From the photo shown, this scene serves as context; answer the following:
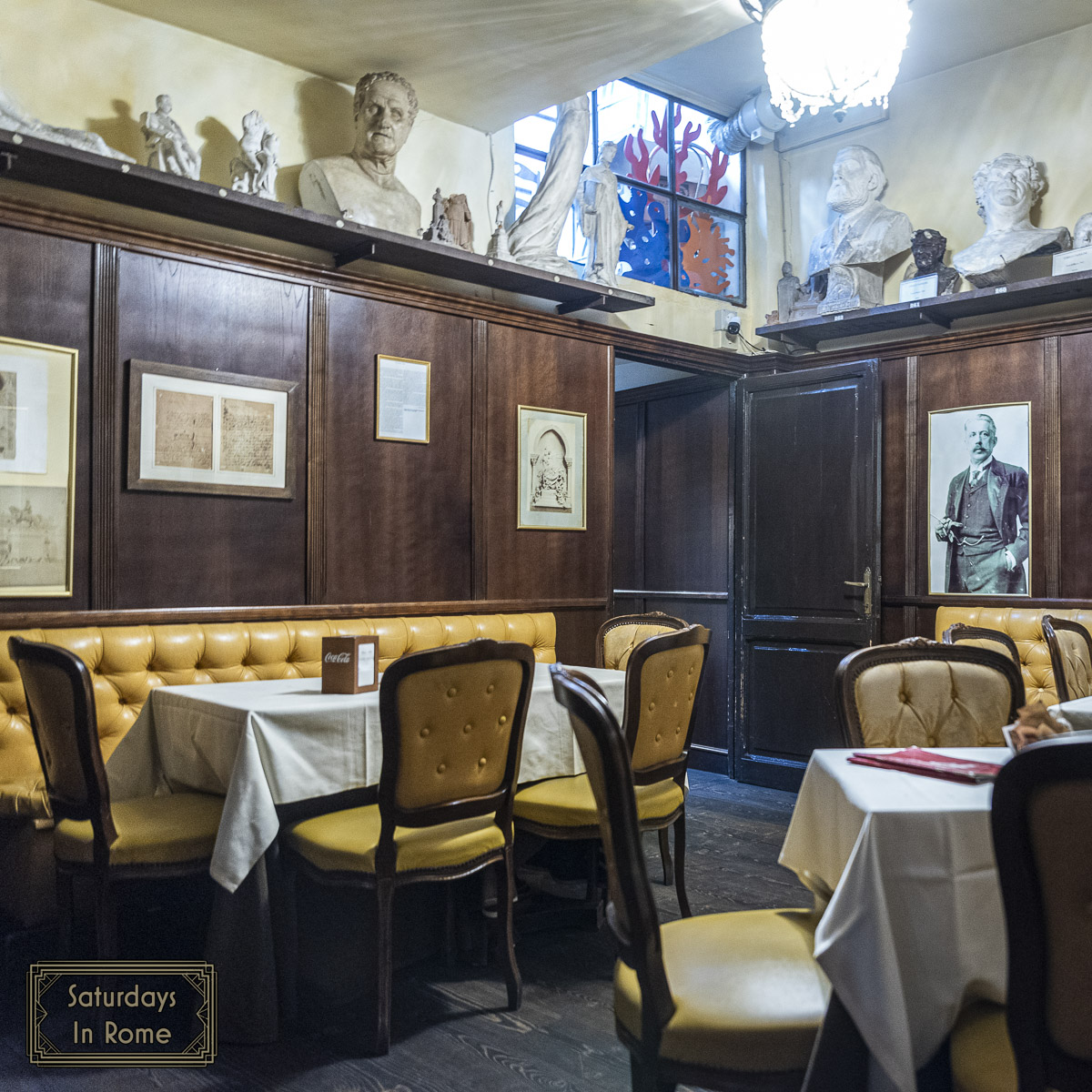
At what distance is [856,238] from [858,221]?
0.13m

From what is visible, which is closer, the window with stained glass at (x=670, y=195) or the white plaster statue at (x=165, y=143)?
the white plaster statue at (x=165, y=143)

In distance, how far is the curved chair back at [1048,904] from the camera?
3.92 feet

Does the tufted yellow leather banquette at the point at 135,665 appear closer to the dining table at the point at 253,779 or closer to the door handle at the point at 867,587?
the dining table at the point at 253,779

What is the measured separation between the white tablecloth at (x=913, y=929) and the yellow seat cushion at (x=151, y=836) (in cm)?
177

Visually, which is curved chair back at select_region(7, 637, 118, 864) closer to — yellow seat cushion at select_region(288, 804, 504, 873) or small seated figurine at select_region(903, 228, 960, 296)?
yellow seat cushion at select_region(288, 804, 504, 873)

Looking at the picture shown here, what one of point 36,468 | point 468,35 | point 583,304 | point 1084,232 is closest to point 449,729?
point 36,468

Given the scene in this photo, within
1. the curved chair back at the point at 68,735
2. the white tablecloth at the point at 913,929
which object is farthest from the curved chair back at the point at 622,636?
the white tablecloth at the point at 913,929

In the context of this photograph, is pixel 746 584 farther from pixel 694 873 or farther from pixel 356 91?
pixel 356 91

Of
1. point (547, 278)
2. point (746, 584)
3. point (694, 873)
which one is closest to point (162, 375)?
point (547, 278)

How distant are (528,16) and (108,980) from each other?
384 cm

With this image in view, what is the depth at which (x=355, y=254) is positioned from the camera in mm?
4438

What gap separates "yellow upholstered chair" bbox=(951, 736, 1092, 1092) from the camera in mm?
1193

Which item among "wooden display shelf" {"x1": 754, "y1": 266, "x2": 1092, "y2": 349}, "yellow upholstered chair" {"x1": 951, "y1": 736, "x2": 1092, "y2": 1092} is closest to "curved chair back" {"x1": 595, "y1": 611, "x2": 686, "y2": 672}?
"wooden display shelf" {"x1": 754, "y1": 266, "x2": 1092, "y2": 349}

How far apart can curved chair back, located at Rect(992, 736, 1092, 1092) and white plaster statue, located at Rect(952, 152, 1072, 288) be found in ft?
16.2
